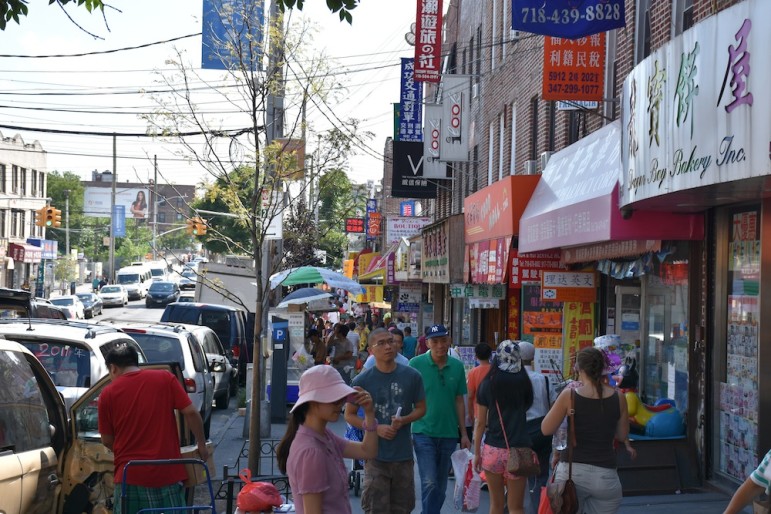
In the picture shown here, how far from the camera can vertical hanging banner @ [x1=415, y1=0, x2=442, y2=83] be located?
76.9 feet

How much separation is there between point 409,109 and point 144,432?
21896 millimetres

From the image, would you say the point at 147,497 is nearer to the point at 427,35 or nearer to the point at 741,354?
the point at 741,354

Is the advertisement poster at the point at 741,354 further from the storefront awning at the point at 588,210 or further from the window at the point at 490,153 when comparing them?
the window at the point at 490,153

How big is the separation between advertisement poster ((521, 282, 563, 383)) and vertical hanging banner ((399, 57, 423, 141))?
42.2ft

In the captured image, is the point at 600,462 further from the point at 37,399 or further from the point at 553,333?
the point at 553,333

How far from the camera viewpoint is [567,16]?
1211 centimetres

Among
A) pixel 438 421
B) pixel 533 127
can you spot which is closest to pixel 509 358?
pixel 438 421

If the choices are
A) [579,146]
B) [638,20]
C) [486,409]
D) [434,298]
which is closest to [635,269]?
[579,146]

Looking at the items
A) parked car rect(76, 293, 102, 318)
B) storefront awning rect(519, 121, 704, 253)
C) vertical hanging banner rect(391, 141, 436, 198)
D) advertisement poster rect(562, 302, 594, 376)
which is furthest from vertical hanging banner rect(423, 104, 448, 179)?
parked car rect(76, 293, 102, 318)

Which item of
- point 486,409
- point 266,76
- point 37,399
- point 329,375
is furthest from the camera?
point 266,76

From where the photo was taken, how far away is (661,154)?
31.3ft

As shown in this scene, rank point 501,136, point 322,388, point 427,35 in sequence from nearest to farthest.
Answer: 1. point 322,388
2. point 501,136
3. point 427,35

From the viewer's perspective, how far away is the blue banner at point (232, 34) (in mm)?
11641

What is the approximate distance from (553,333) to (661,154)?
249 inches
